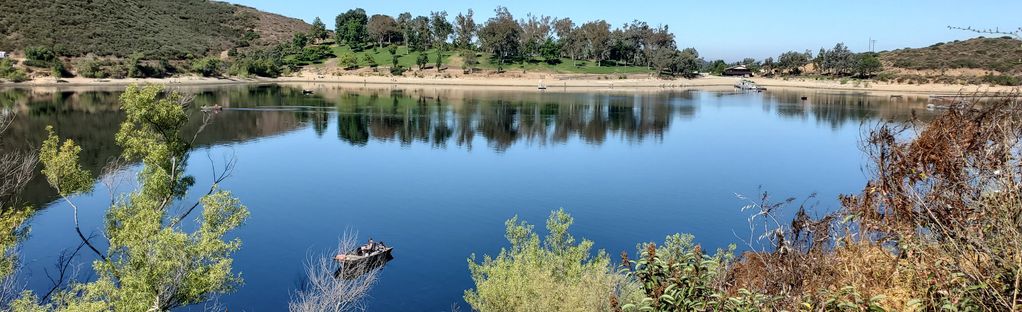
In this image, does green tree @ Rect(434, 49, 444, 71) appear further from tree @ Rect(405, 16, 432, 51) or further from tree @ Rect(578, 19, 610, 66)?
tree @ Rect(578, 19, 610, 66)

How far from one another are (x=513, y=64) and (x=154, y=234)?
164680mm

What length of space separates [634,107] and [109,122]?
76505mm

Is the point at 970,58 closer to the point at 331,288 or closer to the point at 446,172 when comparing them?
the point at 446,172

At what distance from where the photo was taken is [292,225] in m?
41.4

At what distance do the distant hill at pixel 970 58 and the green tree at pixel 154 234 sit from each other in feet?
579

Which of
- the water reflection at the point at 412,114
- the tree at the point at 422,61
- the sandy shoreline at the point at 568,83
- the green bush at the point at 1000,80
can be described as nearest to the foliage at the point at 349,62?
the sandy shoreline at the point at 568,83

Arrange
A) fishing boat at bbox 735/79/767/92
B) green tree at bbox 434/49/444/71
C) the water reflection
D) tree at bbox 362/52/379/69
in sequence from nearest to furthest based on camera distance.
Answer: the water reflection < fishing boat at bbox 735/79/767/92 < green tree at bbox 434/49/444/71 < tree at bbox 362/52/379/69

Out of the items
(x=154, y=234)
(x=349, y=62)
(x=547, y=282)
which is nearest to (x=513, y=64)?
(x=349, y=62)

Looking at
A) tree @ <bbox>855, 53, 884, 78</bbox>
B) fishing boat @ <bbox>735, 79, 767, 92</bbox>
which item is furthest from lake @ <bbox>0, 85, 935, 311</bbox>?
tree @ <bbox>855, 53, 884, 78</bbox>

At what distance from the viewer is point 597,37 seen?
7367 inches

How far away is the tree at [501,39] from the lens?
181375 mm

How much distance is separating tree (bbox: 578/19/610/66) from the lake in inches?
2848

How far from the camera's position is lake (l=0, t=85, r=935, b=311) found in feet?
120

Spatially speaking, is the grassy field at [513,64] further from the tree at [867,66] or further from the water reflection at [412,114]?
the tree at [867,66]
